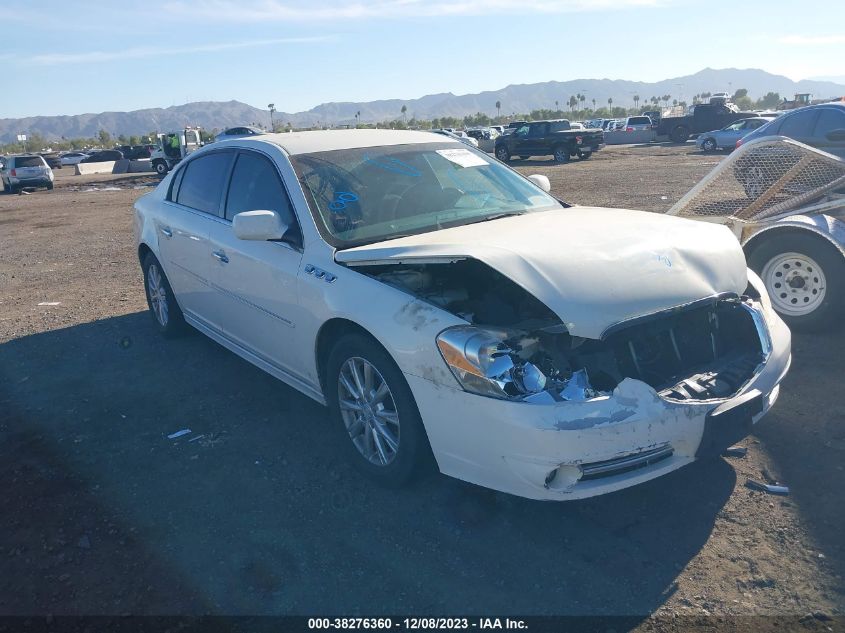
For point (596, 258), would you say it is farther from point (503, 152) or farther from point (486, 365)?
point (503, 152)

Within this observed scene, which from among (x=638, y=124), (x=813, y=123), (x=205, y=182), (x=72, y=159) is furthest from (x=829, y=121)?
(x=72, y=159)

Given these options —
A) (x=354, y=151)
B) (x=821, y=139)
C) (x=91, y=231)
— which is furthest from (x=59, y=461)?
(x=91, y=231)

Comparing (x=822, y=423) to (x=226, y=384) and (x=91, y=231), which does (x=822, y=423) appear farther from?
(x=91, y=231)

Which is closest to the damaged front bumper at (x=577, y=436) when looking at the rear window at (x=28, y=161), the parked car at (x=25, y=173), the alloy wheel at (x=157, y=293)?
the alloy wheel at (x=157, y=293)

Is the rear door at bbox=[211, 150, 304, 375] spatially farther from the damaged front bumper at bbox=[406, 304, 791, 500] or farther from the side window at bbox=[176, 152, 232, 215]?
the damaged front bumper at bbox=[406, 304, 791, 500]

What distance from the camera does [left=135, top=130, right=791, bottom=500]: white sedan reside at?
119 inches

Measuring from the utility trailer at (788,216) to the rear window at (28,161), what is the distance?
28701mm

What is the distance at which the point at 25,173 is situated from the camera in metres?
28.2

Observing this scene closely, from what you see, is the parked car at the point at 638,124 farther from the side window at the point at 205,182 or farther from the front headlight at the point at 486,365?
the front headlight at the point at 486,365

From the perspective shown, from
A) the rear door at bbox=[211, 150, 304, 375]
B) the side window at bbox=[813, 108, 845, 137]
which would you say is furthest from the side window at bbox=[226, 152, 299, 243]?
the side window at bbox=[813, 108, 845, 137]

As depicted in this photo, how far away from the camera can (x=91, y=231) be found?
1461cm

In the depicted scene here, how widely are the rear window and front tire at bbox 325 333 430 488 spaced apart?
96.9 feet

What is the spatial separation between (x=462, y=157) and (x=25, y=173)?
2857cm

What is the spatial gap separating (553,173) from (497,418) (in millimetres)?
22514
